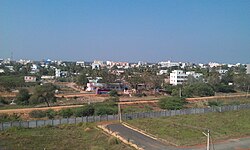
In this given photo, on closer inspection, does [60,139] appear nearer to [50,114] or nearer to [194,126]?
[50,114]

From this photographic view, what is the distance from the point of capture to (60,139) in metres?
25.6

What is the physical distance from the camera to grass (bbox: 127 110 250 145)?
86.8ft

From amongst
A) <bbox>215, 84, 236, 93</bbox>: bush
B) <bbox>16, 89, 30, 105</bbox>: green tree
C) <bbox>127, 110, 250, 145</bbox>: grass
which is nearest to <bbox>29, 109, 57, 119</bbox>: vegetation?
<bbox>127, 110, 250, 145</bbox>: grass

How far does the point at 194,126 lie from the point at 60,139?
13.7 metres

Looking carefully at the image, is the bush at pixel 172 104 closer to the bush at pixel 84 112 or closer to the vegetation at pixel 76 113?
the vegetation at pixel 76 113

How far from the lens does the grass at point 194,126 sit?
86.8 ft

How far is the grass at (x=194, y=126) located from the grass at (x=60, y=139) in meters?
4.89

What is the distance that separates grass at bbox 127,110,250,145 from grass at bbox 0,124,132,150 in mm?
4888

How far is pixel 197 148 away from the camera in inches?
906

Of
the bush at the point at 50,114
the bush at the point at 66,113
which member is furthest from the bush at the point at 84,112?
the bush at the point at 50,114

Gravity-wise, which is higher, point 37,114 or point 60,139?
point 37,114

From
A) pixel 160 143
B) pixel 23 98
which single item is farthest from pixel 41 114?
pixel 160 143

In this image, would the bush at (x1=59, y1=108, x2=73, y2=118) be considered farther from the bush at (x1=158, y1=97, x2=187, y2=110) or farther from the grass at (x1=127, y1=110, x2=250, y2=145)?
the bush at (x1=158, y1=97, x2=187, y2=110)

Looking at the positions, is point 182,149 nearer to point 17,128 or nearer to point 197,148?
point 197,148
